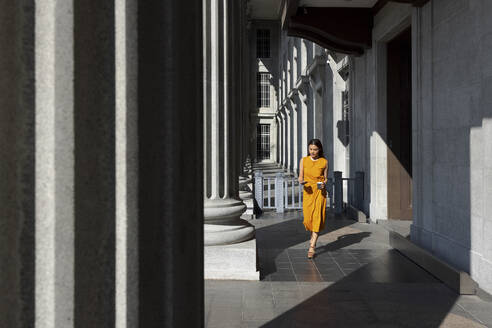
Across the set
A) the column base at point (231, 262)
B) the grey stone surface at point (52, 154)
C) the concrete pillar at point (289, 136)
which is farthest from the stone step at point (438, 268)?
the concrete pillar at point (289, 136)

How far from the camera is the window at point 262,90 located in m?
44.8

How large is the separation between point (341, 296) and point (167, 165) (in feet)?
14.7

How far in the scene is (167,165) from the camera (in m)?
1.77

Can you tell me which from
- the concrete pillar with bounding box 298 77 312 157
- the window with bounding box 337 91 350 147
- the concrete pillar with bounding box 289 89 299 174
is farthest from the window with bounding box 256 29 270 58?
the window with bounding box 337 91 350 147

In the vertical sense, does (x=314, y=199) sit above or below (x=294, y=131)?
below

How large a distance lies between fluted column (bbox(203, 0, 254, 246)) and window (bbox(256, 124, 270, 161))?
3760 cm

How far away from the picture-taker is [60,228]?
52.4 inches

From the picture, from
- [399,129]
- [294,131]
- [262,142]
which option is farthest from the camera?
[262,142]

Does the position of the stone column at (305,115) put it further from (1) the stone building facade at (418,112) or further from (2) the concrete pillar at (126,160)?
(2) the concrete pillar at (126,160)

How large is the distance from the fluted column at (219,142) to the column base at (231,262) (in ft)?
0.37

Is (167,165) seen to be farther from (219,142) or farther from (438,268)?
(438,268)

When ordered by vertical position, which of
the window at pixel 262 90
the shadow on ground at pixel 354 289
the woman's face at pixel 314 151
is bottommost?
the shadow on ground at pixel 354 289

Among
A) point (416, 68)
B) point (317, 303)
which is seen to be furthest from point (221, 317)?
point (416, 68)

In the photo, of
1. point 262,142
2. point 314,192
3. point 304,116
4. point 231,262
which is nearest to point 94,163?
point 231,262
